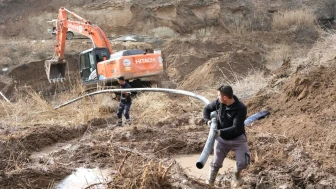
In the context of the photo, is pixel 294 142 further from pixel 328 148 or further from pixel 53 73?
pixel 53 73

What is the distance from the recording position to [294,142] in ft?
24.2

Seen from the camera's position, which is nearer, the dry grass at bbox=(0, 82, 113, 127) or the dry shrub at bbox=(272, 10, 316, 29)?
the dry grass at bbox=(0, 82, 113, 127)

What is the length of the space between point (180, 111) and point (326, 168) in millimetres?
5861

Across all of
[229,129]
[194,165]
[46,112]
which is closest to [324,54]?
[194,165]

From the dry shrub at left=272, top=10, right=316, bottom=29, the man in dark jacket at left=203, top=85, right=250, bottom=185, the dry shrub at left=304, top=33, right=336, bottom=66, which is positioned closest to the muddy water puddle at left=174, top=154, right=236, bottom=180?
the man in dark jacket at left=203, top=85, right=250, bottom=185

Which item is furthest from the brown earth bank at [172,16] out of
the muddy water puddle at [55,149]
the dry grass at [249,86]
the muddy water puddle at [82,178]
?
the muddy water puddle at [82,178]

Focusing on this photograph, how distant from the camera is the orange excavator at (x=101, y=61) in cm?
1434

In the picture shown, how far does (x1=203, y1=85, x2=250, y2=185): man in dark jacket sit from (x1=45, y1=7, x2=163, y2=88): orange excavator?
342 inches

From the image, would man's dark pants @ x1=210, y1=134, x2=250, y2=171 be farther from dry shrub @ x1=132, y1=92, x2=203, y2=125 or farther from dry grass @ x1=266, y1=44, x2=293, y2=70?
dry grass @ x1=266, y1=44, x2=293, y2=70

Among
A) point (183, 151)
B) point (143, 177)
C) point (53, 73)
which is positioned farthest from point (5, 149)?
point (53, 73)

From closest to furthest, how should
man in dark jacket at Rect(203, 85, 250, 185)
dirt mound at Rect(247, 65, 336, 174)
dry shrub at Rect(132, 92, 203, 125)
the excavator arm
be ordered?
man in dark jacket at Rect(203, 85, 250, 185), dirt mound at Rect(247, 65, 336, 174), dry shrub at Rect(132, 92, 203, 125), the excavator arm

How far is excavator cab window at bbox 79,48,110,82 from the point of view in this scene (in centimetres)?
1534

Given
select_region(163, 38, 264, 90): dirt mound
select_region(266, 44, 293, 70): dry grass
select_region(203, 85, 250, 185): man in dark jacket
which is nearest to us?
A: select_region(203, 85, 250, 185): man in dark jacket

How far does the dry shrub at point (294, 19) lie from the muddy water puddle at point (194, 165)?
63.1ft
